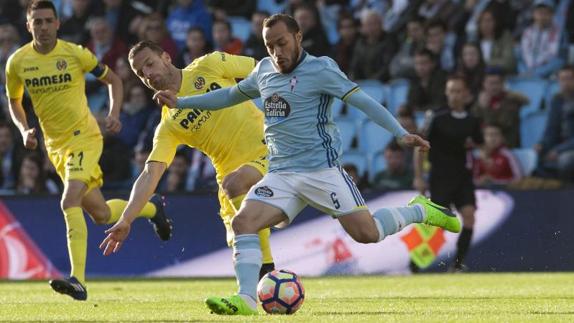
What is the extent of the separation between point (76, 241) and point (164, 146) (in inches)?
71.9

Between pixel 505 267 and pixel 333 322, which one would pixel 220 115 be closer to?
pixel 333 322

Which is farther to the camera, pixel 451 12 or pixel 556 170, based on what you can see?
pixel 451 12

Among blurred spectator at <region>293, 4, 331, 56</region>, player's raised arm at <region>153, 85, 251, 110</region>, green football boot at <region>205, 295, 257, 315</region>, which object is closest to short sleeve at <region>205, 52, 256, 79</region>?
player's raised arm at <region>153, 85, 251, 110</region>

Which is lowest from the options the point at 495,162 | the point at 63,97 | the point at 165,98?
the point at 495,162

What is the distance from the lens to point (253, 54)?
18234mm

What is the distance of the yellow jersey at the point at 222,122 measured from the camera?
1001cm

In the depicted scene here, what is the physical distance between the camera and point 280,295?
27.4 ft

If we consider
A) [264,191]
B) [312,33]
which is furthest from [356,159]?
[264,191]

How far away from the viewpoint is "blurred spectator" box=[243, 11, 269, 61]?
714 inches

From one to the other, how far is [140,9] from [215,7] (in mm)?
1191

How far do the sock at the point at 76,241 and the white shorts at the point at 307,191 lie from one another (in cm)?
268

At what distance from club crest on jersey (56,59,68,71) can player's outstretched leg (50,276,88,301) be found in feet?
6.73

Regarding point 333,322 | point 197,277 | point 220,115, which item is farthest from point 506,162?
point 333,322

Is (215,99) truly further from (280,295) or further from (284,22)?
(280,295)
